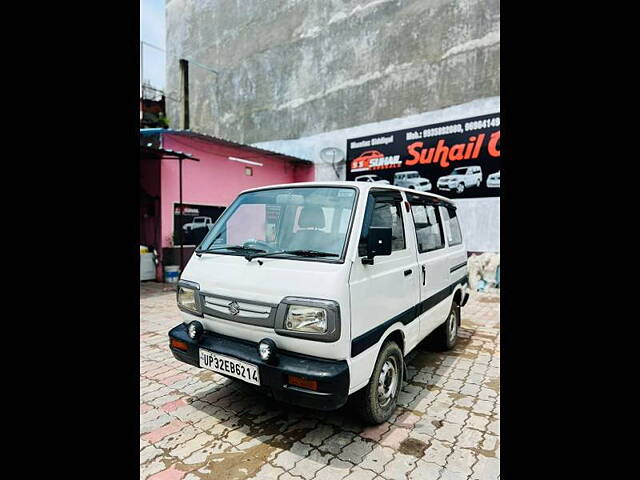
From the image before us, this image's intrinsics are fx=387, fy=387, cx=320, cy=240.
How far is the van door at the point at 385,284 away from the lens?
2.73 m

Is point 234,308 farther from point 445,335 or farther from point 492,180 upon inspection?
point 492,180

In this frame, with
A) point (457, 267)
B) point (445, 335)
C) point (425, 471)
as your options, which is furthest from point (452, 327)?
point (425, 471)

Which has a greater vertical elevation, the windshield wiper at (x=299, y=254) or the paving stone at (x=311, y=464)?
the windshield wiper at (x=299, y=254)

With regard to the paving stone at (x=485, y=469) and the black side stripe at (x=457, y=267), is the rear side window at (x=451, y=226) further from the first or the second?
the paving stone at (x=485, y=469)

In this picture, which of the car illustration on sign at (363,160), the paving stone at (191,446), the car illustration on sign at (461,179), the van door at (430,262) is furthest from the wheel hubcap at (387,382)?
the car illustration on sign at (363,160)

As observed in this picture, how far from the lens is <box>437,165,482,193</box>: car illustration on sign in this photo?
10.5m

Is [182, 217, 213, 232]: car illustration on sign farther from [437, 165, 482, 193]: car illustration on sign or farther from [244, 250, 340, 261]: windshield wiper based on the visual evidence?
[244, 250, 340, 261]: windshield wiper

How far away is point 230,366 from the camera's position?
282 centimetres

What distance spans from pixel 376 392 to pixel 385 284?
837 millimetres

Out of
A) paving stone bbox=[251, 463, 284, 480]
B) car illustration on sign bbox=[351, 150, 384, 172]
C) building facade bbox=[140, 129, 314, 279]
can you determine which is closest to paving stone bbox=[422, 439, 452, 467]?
paving stone bbox=[251, 463, 284, 480]

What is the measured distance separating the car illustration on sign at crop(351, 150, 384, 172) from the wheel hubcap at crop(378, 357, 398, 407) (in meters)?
9.92

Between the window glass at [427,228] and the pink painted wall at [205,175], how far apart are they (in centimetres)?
703
